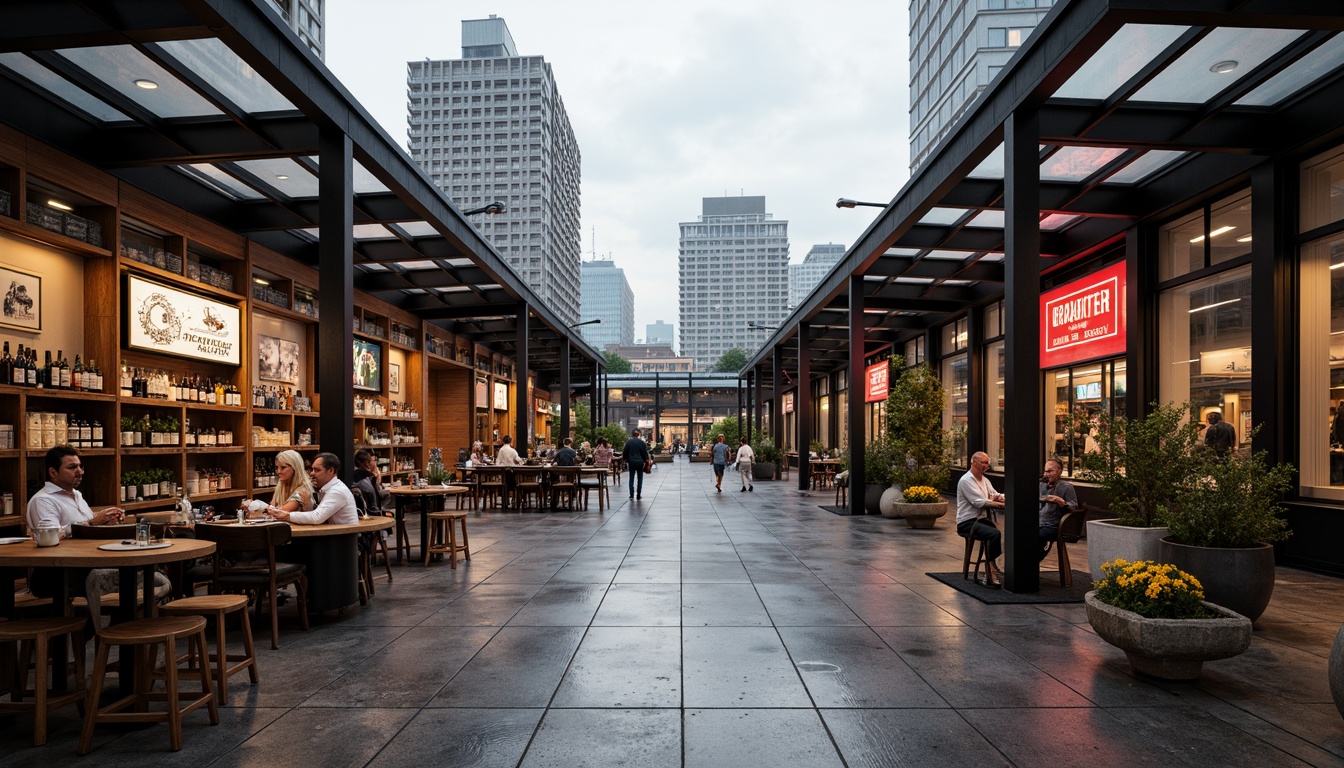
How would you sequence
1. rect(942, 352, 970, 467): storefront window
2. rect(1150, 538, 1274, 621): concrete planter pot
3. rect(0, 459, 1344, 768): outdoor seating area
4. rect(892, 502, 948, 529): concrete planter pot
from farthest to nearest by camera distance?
rect(942, 352, 970, 467): storefront window
rect(892, 502, 948, 529): concrete planter pot
rect(1150, 538, 1274, 621): concrete planter pot
rect(0, 459, 1344, 768): outdoor seating area

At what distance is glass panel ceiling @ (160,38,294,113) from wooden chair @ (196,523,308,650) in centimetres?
397

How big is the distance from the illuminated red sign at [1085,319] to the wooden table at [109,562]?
13.2 meters

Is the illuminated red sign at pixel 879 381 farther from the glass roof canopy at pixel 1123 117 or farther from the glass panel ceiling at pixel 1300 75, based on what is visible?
the glass panel ceiling at pixel 1300 75

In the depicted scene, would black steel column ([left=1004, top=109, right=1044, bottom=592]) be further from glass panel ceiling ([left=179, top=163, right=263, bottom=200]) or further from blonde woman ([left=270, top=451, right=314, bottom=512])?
glass panel ceiling ([left=179, top=163, right=263, bottom=200])

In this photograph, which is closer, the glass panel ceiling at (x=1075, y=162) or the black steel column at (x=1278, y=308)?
the black steel column at (x=1278, y=308)

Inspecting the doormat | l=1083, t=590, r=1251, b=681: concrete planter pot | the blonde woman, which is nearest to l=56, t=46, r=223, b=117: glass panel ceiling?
the blonde woman

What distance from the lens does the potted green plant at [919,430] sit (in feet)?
47.2

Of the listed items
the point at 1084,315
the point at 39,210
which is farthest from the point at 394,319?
the point at 1084,315

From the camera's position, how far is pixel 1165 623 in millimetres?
4914

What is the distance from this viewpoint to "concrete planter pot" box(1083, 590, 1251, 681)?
4891 mm

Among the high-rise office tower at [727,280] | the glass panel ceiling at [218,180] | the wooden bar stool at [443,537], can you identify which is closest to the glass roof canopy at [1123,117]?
the wooden bar stool at [443,537]

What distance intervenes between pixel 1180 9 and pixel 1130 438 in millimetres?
3631

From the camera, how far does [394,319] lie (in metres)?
18.4

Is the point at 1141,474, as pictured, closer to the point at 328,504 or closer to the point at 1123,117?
the point at 1123,117
